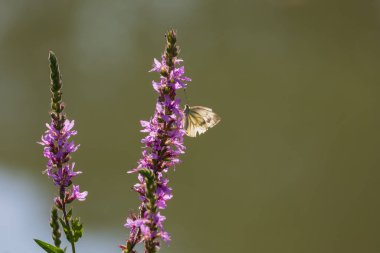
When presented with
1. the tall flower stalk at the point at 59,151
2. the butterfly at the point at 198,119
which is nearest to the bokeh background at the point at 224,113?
the butterfly at the point at 198,119

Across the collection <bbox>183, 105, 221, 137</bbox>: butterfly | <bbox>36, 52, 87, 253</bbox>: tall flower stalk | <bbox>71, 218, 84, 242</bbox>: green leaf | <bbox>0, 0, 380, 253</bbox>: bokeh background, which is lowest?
<bbox>71, 218, 84, 242</bbox>: green leaf

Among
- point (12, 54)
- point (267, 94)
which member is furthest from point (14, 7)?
point (267, 94)

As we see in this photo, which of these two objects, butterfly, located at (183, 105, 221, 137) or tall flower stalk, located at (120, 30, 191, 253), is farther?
butterfly, located at (183, 105, 221, 137)

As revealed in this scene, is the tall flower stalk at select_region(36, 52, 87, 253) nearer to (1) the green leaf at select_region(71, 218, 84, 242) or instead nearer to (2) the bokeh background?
(1) the green leaf at select_region(71, 218, 84, 242)

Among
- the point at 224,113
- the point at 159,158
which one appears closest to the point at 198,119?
the point at 159,158

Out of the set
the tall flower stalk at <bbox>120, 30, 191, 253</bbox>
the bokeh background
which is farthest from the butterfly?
the bokeh background

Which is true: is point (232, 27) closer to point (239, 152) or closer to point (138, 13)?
point (138, 13)
